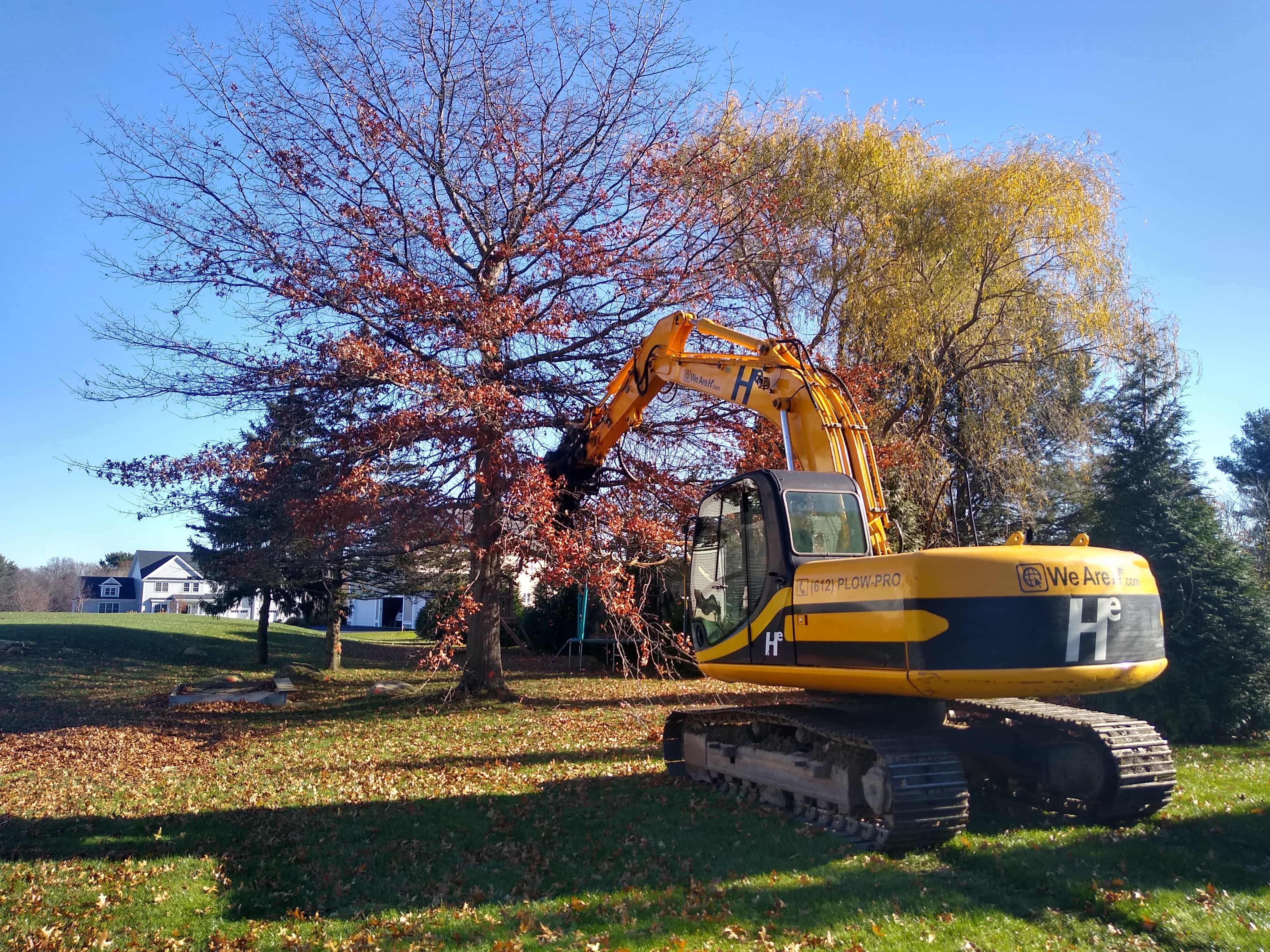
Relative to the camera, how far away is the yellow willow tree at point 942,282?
16.5 m

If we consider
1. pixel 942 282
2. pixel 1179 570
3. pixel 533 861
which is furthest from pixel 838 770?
pixel 942 282

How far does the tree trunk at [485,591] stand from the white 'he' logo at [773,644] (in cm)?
505

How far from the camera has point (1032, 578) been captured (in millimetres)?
5980

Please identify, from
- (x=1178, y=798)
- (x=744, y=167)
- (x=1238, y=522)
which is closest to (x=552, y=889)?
(x=1178, y=798)

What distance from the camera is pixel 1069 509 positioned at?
19.5 metres

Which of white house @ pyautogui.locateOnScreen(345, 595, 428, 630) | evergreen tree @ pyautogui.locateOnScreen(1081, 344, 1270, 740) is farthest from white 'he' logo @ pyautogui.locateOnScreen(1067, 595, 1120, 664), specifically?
white house @ pyautogui.locateOnScreen(345, 595, 428, 630)

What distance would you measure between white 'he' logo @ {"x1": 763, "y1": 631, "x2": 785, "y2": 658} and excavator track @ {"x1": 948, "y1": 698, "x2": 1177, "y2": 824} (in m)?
1.87

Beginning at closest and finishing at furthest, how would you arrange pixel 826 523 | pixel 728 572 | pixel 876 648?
pixel 876 648
pixel 826 523
pixel 728 572

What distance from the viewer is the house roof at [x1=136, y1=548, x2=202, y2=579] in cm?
7162

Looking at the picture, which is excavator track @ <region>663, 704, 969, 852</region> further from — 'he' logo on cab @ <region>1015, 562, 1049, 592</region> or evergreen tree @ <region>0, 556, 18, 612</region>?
evergreen tree @ <region>0, 556, 18, 612</region>

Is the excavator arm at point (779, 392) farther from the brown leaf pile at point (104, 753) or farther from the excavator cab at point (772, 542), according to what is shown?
the brown leaf pile at point (104, 753)

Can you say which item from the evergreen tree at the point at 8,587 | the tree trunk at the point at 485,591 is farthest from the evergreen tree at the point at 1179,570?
the evergreen tree at the point at 8,587

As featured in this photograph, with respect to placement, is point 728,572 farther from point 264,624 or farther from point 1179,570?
point 264,624

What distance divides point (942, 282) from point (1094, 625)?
11.9 metres
